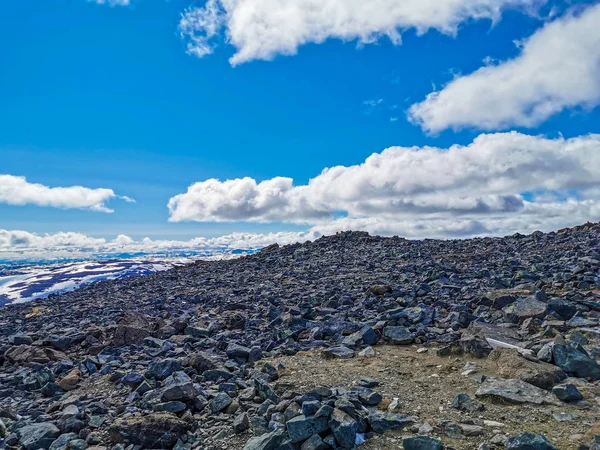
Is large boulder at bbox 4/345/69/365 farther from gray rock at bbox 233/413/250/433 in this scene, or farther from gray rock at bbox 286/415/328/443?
gray rock at bbox 286/415/328/443

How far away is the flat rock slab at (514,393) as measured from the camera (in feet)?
22.0

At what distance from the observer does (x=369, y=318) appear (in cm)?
1352

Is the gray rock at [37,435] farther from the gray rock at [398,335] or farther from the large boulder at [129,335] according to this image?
the gray rock at [398,335]

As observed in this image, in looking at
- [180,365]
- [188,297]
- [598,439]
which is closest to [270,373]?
[180,365]

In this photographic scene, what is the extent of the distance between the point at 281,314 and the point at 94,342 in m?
6.26

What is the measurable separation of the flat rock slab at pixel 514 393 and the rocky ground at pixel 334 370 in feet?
0.11

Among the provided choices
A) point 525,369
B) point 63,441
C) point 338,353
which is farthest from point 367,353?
point 63,441

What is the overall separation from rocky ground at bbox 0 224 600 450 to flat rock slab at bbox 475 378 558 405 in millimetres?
34

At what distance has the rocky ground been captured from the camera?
6184mm

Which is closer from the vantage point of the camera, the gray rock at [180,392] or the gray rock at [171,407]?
the gray rock at [171,407]

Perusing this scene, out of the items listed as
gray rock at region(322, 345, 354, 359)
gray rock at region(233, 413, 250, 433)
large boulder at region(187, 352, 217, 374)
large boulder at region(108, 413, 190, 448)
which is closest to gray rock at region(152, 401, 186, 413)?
large boulder at region(108, 413, 190, 448)

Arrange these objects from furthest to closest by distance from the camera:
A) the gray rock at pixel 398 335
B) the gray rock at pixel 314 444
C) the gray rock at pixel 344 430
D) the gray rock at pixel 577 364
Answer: the gray rock at pixel 398 335 → the gray rock at pixel 577 364 → the gray rock at pixel 344 430 → the gray rock at pixel 314 444

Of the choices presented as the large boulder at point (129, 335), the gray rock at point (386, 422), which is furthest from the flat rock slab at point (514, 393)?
the large boulder at point (129, 335)

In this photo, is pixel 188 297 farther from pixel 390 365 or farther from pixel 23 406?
pixel 390 365
